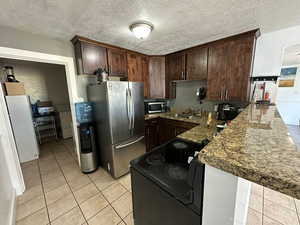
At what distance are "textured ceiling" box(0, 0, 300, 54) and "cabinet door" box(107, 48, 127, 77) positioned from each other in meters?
0.36

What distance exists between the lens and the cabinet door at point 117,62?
7.97ft

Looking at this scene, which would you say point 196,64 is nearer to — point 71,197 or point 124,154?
point 124,154

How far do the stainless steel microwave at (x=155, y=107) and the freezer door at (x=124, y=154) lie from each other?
3.06 feet

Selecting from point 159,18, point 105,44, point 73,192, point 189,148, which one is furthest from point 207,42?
point 73,192

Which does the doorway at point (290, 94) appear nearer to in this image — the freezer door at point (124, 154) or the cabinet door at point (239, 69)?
the cabinet door at point (239, 69)

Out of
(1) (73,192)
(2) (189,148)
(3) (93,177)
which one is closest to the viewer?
(2) (189,148)

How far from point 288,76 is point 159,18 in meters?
6.44

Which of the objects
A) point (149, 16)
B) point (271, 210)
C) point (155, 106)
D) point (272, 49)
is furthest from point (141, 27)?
point (271, 210)

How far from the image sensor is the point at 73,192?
193 centimetres

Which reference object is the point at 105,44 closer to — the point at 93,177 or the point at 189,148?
the point at 189,148

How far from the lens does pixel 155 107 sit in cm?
332

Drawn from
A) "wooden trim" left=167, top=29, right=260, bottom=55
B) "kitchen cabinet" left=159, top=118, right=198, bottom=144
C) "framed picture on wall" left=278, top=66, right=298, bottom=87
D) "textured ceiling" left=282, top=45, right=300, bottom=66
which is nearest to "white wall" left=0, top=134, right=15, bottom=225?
"kitchen cabinet" left=159, top=118, right=198, bottom=144

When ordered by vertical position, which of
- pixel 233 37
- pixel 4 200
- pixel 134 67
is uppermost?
pixel 233 37

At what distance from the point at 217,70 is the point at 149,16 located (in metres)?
1.57
